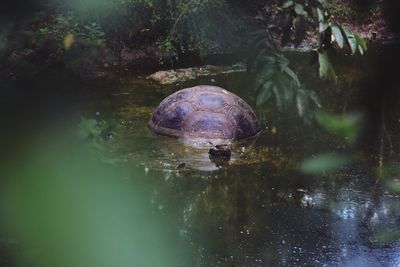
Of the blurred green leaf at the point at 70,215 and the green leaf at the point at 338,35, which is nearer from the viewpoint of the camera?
the blurred green leaf at the point at 70,215

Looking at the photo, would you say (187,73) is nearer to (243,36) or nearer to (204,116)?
(204,116)

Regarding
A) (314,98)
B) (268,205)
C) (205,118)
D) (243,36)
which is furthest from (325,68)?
(205,118)

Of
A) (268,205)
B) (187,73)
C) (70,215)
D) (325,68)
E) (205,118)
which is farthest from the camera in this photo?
(187,73)

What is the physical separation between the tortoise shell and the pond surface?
168mm

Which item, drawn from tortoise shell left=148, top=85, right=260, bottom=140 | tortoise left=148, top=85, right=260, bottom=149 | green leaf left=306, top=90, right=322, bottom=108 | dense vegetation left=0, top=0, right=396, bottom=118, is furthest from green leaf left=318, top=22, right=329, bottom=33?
tortoise shell left=148, top=85, right=260, bottom=140

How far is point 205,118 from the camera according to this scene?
6445 mm

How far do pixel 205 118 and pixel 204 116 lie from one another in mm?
35

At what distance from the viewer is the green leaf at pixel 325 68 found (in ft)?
3.19

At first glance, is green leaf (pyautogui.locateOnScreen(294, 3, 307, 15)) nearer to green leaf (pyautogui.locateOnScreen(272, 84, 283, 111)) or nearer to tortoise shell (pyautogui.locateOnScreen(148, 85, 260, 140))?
green leaf (pyautogui.locateOnScreen(272, 84, 283, 111))

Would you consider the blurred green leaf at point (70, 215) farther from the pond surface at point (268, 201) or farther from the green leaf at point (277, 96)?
the pond surface at point (268, 201)

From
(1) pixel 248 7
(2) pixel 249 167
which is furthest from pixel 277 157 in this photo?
(1) pixel 248 7

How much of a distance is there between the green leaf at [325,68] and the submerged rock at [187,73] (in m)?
7.94

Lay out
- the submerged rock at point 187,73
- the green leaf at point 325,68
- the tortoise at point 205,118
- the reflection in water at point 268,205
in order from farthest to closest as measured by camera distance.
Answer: the submerged rock at point 187,73 < the tortoise at point 205,118 < the reflection in water at point 268,205 < the green leaf at point 325,68

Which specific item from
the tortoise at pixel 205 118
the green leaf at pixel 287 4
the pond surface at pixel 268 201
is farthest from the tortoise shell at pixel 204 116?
the green leaf at pixel 287 4
